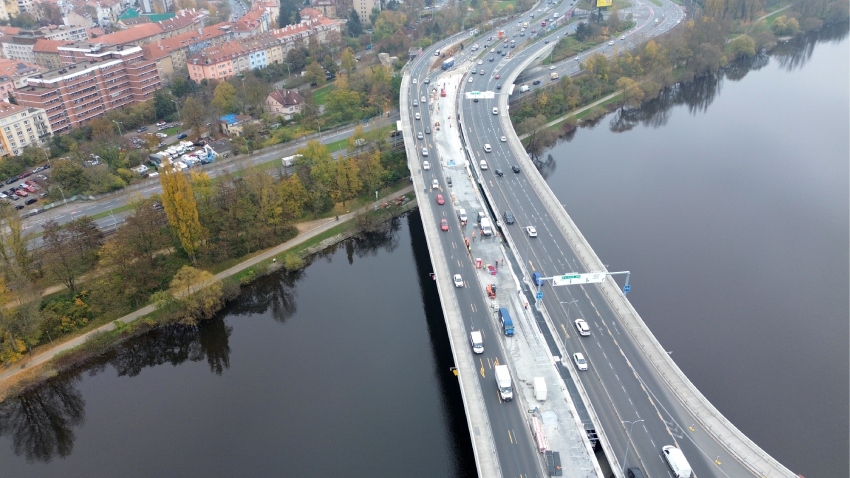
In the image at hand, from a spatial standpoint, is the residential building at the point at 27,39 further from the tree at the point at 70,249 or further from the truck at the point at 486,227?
the truck at the point at 486,227

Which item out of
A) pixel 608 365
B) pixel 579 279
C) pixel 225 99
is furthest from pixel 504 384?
pixel 225 99

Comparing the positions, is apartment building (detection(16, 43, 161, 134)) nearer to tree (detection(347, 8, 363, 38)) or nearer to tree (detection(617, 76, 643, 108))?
tree (detection(347, 8, 363, 38))

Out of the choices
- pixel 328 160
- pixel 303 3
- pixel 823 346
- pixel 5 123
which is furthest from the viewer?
pixel 303 3

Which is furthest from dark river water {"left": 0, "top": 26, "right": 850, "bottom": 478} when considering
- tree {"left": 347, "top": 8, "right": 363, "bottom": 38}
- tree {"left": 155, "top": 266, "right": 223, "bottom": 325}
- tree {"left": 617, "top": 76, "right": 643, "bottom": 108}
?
tree {"left": 347, "top": 8, "right": 363, "bottom": 38}

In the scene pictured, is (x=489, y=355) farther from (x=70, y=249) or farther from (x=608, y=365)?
(x=70, y=249)

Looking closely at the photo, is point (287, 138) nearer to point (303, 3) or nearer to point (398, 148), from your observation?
point (398, 148)

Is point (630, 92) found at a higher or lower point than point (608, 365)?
higher

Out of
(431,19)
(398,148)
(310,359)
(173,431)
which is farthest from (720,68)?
(173,431)
